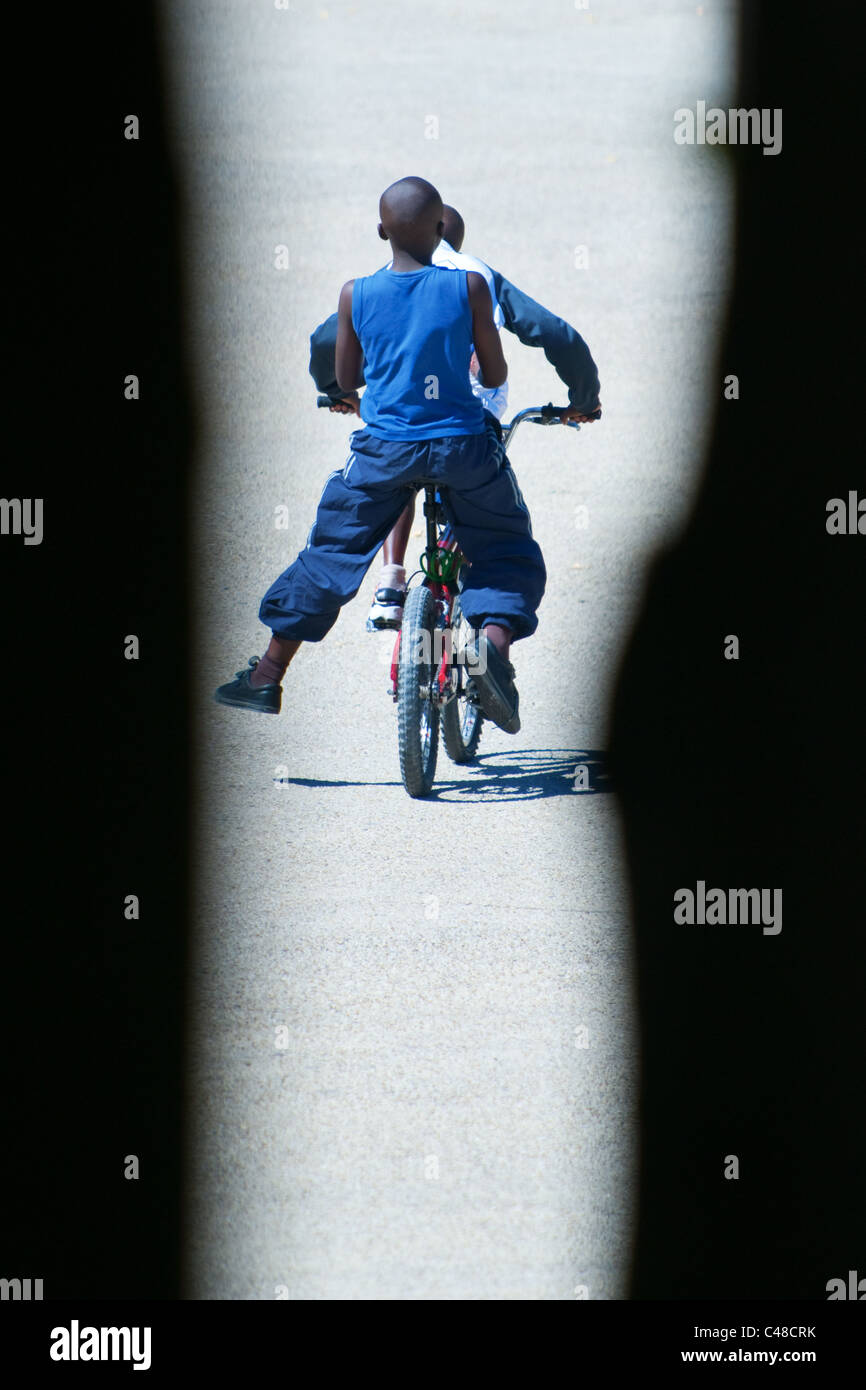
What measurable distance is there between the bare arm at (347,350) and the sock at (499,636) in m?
0.79

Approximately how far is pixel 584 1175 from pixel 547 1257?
25cm

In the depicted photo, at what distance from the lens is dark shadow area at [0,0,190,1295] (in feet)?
13.7

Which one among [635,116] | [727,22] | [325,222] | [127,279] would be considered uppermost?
[727,22]

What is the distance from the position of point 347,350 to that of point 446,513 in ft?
1.76

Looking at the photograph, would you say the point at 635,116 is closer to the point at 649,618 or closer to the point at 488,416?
the point at 649,618

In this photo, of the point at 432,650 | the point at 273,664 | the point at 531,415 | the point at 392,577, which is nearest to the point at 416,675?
the point at 432,650

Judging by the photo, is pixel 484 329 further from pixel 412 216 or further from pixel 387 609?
pixel 387 609

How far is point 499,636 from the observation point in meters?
4.99

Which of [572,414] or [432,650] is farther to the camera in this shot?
[572,414]

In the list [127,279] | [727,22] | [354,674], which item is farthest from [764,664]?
[727,22]

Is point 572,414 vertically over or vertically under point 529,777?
over

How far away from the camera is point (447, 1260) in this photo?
3.81 metres

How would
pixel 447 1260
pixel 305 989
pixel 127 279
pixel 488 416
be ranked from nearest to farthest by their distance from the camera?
pixel 447 1260 < pixel 305 989 < pixel 488 416 < pixel 127 279

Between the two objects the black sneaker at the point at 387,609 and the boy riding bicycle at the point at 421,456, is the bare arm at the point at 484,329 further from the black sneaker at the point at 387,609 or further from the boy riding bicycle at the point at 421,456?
the black sneaker at the point at 387,609
